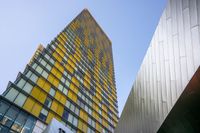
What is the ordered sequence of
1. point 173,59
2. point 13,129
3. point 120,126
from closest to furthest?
1. point 173,59
2. point 120,126
3. point 13,129

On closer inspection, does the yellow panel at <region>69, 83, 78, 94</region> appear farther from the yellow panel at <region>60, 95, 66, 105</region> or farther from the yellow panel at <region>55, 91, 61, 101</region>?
the yellow panel at <region>55, 91, 61, 101</region>

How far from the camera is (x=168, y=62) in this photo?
740 cm

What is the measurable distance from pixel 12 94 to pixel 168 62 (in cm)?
2014

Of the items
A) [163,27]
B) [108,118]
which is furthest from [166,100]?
[108,118]

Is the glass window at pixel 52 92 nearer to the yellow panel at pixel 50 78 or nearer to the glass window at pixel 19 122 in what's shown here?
the yellow panel at pixel 50 78

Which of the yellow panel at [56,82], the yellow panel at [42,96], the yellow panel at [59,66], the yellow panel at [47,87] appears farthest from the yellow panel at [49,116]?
the yellow panel at [59,66]

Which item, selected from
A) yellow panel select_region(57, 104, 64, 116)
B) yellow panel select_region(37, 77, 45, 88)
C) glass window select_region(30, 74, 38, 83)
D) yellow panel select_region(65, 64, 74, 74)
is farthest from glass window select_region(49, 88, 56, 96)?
yellow panel select_region(65, 64, 74, 74)

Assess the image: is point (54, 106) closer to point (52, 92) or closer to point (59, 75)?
point (52, 92)

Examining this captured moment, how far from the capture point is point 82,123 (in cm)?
2978

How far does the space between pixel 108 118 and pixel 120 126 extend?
25.1 m

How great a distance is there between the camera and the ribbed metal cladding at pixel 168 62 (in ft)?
20.0

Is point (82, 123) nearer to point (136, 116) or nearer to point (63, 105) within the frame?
point (63, 105)

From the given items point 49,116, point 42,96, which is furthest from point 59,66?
point 49,116

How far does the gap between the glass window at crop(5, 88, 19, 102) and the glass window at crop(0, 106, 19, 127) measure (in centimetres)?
130
